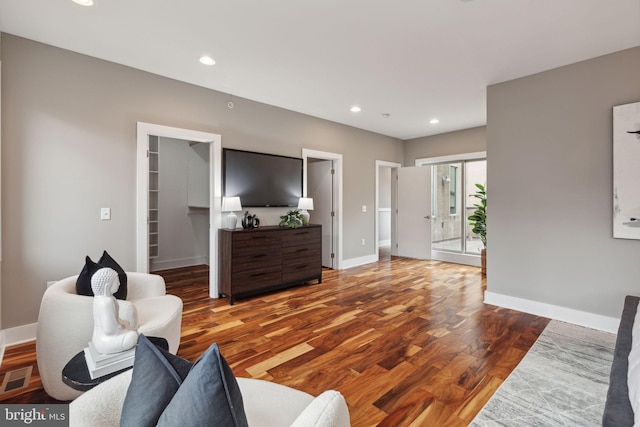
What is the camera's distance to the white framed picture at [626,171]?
2766 millimetres

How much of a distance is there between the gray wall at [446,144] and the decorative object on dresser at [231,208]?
4.34 metres

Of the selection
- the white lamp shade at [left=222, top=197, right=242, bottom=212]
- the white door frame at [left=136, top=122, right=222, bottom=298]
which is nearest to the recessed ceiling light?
the white door frame at [left=136, top=122, right=222, bottom=298]

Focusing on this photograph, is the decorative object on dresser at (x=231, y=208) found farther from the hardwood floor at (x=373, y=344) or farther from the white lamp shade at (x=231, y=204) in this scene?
the hardwood floor at (x=373, y=344)

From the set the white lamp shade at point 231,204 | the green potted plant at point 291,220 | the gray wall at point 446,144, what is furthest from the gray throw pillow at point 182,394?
the gray wall at point 446,144

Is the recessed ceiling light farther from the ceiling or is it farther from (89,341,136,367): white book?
(89,341,136,367): white book

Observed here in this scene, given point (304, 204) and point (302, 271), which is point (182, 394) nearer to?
point (302, 271)

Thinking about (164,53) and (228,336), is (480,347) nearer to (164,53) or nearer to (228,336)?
(228,336)

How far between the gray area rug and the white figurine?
1.89 meters

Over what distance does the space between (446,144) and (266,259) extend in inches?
172

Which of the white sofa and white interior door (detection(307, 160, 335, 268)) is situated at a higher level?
white interior door (detection(307, 160, 335, 268))

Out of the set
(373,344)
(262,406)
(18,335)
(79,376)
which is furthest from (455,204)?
(18,335)

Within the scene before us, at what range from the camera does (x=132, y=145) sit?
327cm

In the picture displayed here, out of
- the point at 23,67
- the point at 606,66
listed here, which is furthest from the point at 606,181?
the point at 23,67

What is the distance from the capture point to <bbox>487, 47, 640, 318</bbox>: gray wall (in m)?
2.93
